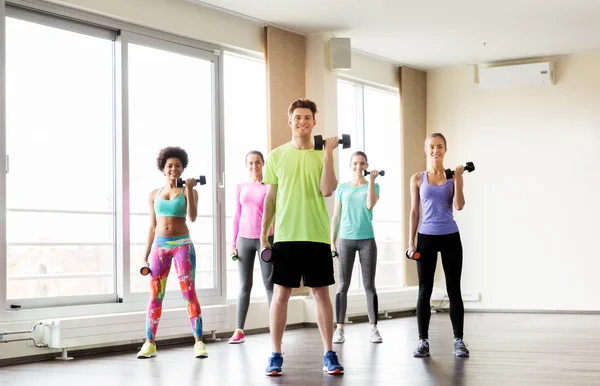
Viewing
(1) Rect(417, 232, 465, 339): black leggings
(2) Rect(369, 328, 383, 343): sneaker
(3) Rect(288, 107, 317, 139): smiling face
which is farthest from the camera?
(2) Rect(369, 328, 383, 343): sneaker

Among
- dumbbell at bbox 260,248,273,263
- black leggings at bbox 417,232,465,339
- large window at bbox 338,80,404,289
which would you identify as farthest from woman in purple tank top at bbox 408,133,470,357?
large window at bbox 338,80,404,289

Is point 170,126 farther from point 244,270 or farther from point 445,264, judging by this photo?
point 445,264

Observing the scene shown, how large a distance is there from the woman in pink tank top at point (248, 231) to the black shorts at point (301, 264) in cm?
185

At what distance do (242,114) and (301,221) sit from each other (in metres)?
4.19

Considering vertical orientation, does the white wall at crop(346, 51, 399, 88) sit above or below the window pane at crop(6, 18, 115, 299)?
above

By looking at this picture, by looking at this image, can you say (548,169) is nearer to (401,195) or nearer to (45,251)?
(401,195)

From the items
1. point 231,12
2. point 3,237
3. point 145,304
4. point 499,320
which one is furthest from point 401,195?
point 3,237

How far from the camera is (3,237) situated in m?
5.11

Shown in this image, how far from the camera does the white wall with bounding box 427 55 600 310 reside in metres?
8.70

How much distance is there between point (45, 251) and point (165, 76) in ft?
5.75

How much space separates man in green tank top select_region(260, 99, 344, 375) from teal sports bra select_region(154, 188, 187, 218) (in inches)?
43.6

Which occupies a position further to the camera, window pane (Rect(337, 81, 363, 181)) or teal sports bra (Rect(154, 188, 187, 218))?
window pane (Rect(337, 81, 363, 181))

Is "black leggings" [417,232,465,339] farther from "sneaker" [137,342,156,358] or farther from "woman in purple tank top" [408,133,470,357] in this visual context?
"sneaker" [137,342,156,358]

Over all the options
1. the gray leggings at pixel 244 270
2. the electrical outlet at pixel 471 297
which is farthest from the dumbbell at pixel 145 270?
the electrical outlet at pixel 471 297
